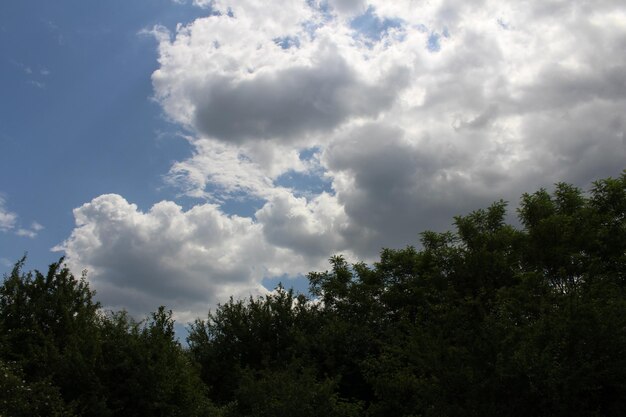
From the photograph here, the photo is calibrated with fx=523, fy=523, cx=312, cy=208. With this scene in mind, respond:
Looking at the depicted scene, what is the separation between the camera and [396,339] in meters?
23.8

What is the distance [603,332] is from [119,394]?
62.8 ft

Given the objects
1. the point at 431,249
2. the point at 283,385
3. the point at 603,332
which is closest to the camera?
the point at 603,332

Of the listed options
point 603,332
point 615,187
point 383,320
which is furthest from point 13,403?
point 615,187

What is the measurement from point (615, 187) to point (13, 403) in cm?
3120

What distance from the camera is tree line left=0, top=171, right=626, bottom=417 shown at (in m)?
13.3

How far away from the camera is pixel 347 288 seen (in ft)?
135

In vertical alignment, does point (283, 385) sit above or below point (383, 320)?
below

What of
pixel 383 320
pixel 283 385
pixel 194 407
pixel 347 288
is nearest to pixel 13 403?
pixel 194 407

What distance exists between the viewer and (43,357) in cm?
2288

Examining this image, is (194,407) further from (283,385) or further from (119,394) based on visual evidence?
(283,385)

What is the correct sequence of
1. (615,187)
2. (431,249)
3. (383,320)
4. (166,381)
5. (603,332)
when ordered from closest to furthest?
1. (603,332)
2. (166,381)
3. (615,187)
4. (383,320)
5. (431,249)

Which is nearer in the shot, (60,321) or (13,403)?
(13,403)

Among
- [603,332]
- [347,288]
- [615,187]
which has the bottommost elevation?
[603,332]

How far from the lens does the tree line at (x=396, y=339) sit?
1326cm
